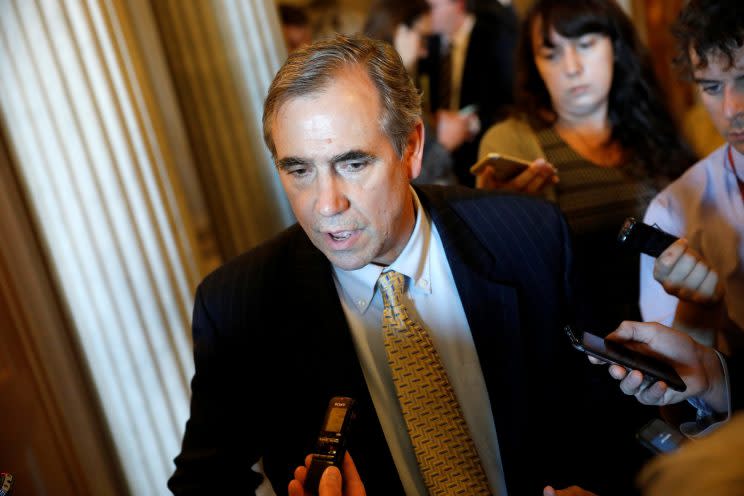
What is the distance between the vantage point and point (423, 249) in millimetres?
1784

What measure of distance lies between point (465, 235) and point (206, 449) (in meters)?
0.81

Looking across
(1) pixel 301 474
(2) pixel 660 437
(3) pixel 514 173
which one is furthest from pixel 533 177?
(1) pixel 301 474

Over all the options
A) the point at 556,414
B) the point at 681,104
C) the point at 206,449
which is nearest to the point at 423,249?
the point at 556,414

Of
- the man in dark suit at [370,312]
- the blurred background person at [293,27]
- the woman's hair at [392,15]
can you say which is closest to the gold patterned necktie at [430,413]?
the man in dark suit at [370,312]

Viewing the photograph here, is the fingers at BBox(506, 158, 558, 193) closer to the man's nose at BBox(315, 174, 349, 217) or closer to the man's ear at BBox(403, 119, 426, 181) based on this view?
the man's ear at BBox(403, 119, 426, 181)

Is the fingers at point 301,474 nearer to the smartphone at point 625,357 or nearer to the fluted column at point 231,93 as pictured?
the smartphone at point 625,357

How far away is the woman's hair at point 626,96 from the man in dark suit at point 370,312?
89cm

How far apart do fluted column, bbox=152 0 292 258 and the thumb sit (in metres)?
2.67

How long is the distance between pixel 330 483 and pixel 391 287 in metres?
0.59

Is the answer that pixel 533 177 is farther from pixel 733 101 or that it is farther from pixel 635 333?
pixel 635 333

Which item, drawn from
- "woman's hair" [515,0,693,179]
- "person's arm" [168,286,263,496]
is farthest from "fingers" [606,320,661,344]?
"woman's hair" [515,0,693,179]

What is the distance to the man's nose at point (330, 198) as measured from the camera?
153 cm

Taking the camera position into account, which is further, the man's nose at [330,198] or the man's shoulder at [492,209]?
the man's shoulder at [492,209]

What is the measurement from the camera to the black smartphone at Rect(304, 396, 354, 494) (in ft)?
4.10
